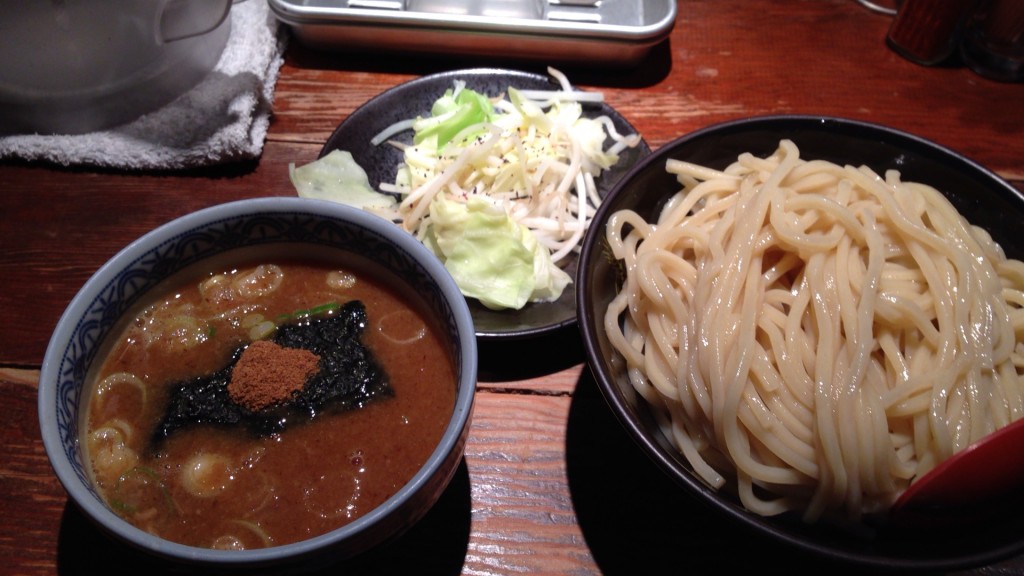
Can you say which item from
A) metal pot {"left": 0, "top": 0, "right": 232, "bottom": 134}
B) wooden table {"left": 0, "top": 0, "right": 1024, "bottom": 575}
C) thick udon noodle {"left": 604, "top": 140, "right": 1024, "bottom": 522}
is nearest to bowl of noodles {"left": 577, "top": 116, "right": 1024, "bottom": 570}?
thick udon noodle {"left": 604, "top": 140, "right": 1024, "bottom": 522}

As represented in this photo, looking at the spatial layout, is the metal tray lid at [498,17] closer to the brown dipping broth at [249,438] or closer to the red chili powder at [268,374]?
the brown dipping broth at [249,438]

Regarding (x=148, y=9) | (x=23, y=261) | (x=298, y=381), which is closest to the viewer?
(x=298, y=381)

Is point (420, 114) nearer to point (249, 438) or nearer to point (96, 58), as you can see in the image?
point (96, 58)

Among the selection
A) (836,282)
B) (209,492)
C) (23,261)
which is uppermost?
(836,282)

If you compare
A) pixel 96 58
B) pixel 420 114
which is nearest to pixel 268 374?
pixel 420 114

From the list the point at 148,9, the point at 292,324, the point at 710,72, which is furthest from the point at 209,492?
the point at 710,72

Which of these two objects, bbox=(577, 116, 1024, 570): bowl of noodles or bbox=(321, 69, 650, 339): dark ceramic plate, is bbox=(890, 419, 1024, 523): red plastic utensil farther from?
bbox=(321, 69, 650, 339): dark ceramic plate

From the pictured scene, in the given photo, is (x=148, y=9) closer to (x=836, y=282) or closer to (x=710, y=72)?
(x=710, y=72)
